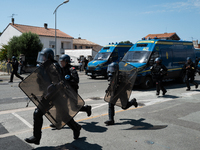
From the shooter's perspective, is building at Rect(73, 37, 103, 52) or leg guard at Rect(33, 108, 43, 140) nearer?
leg guard at Rect(33, 108, 43, 140)

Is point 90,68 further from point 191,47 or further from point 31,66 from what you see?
point 31,66

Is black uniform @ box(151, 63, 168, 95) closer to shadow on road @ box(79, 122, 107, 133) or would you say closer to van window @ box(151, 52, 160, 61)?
van window @ box(151, 52, 160, 61)

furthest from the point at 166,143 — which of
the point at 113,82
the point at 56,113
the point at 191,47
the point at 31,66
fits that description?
the point at 31,66

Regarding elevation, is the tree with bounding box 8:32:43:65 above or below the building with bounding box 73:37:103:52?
below

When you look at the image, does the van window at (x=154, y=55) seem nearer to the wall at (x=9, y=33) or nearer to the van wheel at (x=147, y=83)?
the van wheel at (x=147, y=83)

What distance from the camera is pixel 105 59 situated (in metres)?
16.2

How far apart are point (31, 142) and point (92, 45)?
61.6 meters

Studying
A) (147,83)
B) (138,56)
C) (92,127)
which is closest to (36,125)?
(92,127)

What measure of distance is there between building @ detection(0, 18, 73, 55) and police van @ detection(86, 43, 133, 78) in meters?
28.9

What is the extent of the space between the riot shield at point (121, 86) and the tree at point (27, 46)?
21.5 meters

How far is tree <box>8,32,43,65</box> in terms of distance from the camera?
25250mm

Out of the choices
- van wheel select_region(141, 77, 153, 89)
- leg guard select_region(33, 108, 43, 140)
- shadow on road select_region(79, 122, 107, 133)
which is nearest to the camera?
leg guard select_region(33, 108, 43, 140)

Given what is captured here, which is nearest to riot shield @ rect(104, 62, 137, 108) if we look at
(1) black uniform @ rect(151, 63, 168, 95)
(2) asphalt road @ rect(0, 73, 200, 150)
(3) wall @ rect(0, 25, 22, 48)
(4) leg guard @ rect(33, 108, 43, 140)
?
(2) asphalt road @ rect(0, 73, 200, 150)

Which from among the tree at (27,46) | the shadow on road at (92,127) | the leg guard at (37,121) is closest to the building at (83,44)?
the tree at (27,46)
